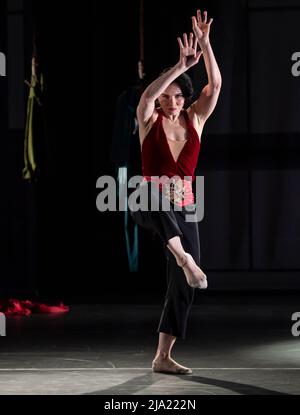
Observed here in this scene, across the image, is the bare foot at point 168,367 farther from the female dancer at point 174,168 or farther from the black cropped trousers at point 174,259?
the black cropped trousers at point 174,259

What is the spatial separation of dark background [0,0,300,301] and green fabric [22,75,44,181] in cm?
80

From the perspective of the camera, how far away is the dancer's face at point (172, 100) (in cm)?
442

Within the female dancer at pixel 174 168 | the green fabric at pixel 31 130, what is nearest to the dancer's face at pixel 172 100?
the female dancer at pixel 174 168

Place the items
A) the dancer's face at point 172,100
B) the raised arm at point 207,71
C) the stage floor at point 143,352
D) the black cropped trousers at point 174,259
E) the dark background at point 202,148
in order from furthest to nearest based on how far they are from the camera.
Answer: the dark background at point 202,148 → the dancer's face at point 172,100 → the black cropped trousers at point 174,259 → the raised arm at point 207,71 → the stage floor at point 143,352

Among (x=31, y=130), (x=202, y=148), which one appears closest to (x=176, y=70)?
(x=31, y=130)

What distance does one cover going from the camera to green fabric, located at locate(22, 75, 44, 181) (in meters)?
8.43

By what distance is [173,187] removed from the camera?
436cm

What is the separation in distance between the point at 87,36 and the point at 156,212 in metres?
5.39

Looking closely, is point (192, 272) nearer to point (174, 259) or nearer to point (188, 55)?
point (174, 259)

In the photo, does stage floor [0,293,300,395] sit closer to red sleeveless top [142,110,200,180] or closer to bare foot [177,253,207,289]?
bare foot [177,253,207,289]

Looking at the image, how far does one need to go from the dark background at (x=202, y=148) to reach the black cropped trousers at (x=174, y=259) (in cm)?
479

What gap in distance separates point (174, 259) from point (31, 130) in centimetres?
444

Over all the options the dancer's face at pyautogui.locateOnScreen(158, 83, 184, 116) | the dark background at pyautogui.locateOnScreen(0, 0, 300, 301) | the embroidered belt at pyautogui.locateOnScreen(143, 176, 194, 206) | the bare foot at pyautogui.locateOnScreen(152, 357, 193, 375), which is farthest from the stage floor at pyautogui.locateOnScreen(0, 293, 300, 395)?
the dark background at pyautogui.locateOnScreen(0, 0, 300, 301)

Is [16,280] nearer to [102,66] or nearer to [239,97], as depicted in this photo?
[102,66]
